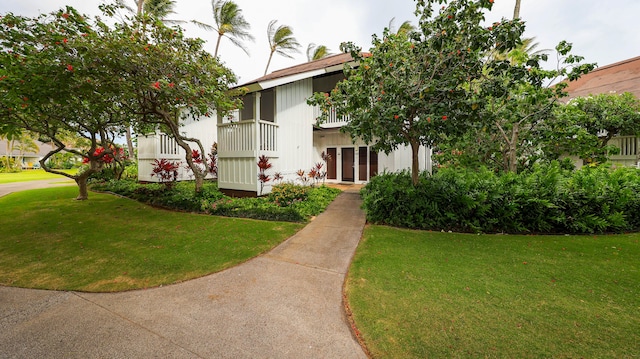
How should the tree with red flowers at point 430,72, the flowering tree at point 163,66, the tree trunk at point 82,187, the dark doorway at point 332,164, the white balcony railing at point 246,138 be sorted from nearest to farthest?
the tree with red flowers at point 430,72 < the flowering tree at point 163,66 < the white balcony railing at point 246,138 < the tree trunk at point 82,187 < the dark doorway at point 332,164

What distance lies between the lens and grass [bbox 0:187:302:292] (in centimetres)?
330

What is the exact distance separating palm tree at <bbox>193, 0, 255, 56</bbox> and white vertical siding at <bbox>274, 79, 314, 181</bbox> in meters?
10.5

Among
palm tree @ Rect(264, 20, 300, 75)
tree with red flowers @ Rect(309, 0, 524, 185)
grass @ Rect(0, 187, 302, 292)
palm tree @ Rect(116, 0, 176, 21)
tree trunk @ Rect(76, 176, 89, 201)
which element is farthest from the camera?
palm tree @ Rect(264, 20, 300, 75)

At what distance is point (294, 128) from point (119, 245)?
6.79 meters

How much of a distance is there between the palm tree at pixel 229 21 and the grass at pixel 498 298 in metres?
18.8

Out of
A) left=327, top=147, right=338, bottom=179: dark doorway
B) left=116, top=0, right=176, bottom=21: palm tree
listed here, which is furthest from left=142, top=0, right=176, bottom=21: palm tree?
left=327, top=147, right=338, bottom=179: dark doorway

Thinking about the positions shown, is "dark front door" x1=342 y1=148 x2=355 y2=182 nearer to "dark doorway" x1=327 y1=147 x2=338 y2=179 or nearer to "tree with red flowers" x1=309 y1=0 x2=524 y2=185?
"dark doorway" x1=327 y1=147 x2=338 y2=179

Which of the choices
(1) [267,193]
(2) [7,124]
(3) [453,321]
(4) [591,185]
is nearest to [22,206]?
(2) [7,124]

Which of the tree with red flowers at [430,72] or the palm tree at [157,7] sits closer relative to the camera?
the tree with red flowers at [430,72]

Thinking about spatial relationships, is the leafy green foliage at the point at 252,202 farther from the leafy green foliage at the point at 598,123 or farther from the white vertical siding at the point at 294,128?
the leafy green foliage at the point at 598,123

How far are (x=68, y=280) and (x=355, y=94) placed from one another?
5.48 m

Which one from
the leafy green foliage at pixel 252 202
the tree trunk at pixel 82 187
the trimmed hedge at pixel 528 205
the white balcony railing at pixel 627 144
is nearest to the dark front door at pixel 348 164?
the leafy green foliage at pixel 252 202

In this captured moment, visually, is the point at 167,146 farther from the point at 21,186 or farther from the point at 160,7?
the point at 160,7

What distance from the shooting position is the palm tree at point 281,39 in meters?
20.0
